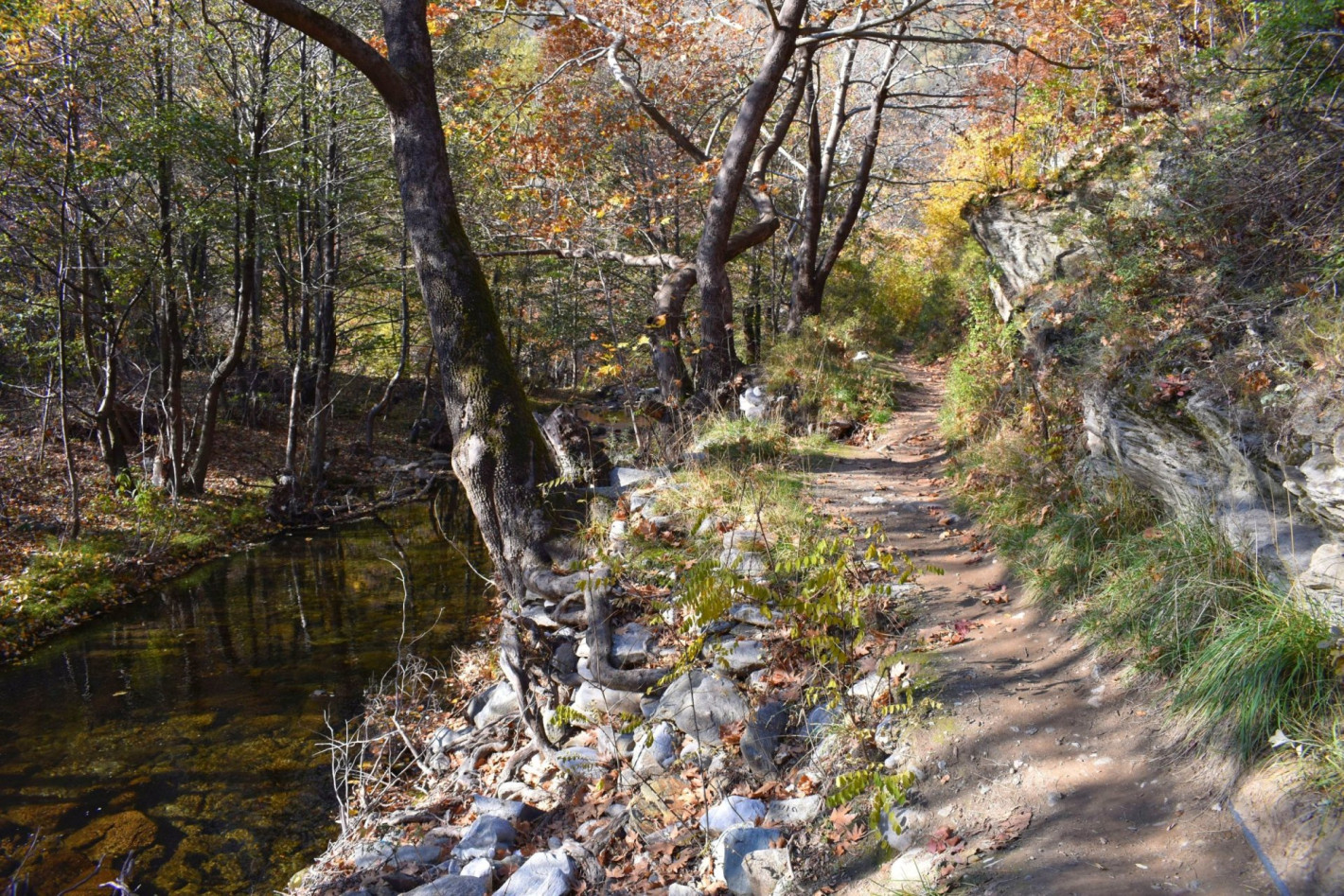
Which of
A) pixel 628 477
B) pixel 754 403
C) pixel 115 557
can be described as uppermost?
pixel 754 403

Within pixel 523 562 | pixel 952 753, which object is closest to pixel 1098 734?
pixel 952 753

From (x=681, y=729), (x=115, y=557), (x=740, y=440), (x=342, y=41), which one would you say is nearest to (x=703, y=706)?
(x=681, y=729)

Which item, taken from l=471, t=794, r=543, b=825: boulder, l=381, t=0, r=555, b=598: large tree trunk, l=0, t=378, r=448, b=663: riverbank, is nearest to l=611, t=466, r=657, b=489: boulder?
l=381, t=0, r=555, b=598: large tree trunk

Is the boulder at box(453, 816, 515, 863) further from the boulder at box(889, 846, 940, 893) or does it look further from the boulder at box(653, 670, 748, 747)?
the boulder at box(889, 846, 940, 893)

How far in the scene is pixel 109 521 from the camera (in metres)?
11.6

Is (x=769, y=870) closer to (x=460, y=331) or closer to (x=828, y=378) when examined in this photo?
(x=460, y=331)

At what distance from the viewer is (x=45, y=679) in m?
7.85

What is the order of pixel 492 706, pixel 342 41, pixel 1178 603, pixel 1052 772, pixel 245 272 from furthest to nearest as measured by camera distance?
1. pixel 245 272
2. pixel 492 706
3. pixel 342 41
4. pixel 1178 603
5. pixel 1052 772

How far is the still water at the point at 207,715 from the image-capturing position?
17.0ft

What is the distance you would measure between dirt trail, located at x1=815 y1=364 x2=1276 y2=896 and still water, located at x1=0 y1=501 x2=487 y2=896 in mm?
4184

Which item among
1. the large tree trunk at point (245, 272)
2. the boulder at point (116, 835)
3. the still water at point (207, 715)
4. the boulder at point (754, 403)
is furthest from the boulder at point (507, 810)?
the large tree trunk at point (245, 272)

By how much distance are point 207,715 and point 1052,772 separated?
268 inches

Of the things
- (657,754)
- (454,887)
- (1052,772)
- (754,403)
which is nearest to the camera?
(1052,772)

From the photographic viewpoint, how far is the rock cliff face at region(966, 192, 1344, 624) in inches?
129
